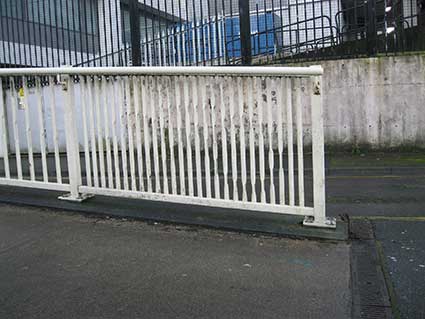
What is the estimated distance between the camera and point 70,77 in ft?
17.2

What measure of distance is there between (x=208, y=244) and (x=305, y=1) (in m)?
7.13

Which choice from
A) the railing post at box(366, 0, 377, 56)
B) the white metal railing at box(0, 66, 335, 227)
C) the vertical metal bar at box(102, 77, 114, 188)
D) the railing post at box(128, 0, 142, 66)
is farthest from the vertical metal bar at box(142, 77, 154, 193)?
the railing post at box(366, 0, 377, 56)

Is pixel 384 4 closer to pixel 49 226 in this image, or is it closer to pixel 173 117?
pixel 173 117

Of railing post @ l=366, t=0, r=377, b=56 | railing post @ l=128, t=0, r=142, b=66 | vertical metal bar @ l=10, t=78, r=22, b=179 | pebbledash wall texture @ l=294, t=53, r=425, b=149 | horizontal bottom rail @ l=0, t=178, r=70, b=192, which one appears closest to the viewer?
horizontal bottom rail @ l=0, t=178, r=70, b=192

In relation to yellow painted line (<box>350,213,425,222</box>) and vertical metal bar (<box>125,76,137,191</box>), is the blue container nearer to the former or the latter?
vertical metal bar (<box>125,76,137,191</box>)

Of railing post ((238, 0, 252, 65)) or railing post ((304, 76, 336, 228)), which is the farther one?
railing post ((238, 0, 252, 65))

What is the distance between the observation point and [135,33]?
33.3 ft

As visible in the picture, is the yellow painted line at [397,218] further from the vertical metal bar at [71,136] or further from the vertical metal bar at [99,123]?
the vertical metal bar at [71,136]

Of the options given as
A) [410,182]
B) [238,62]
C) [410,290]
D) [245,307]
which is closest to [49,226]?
[245,307]

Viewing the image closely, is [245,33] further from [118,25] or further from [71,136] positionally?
[71,136]

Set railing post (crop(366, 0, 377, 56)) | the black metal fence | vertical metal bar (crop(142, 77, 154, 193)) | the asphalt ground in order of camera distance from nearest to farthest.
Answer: the asphalt ground, vertical metal bar (crop(142, 77, 154, 193)), railing post (crop(366, 0, 377, 56)), the black metal fence

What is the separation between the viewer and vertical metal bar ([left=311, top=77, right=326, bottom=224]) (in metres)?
4.38

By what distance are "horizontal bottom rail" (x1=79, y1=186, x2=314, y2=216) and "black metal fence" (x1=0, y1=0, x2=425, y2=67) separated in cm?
545

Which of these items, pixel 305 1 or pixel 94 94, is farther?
pixel 305 1
